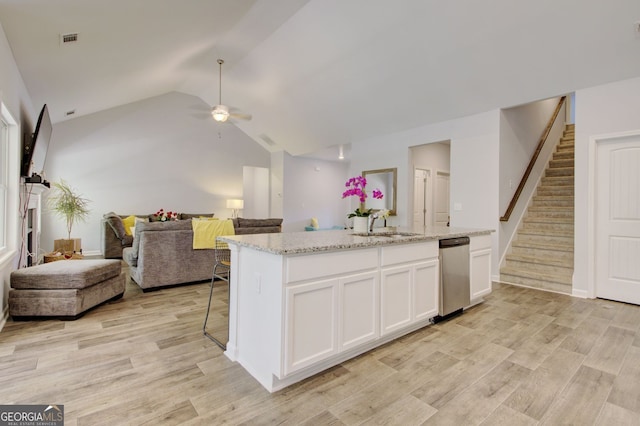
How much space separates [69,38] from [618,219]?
21.2 ft

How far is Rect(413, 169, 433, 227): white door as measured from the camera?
277 inches

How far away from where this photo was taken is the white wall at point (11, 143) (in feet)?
9.29

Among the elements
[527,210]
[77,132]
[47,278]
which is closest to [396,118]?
[527,210]

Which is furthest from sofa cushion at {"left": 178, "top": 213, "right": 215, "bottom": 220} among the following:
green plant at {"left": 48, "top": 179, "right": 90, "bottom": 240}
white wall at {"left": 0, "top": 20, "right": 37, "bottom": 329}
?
white wall at {"left": 0, "top": 20, "right": 37, "bottom": 329}

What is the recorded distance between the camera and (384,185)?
6.74 metres

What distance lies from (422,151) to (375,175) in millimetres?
1260

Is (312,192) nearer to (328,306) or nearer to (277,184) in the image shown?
(277,184)

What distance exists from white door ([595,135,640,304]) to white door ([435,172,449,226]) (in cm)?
369

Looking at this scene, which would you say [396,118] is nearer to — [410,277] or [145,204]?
[410,277]

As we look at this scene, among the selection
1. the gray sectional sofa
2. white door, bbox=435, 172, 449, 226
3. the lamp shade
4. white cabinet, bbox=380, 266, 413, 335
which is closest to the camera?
white cabinet, bbox=380, 266, 413, 335

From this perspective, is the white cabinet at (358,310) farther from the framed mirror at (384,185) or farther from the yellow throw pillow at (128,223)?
the yellow throw pillow at (128,223)

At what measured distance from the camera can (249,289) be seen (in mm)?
2232

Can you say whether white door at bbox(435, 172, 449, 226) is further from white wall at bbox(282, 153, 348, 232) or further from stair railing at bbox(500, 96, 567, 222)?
white wall at bbox(282, 153, 348, 232)

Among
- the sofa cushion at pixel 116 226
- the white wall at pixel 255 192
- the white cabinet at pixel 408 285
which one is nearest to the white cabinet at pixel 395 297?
the white cabinet at pixel 408 285
